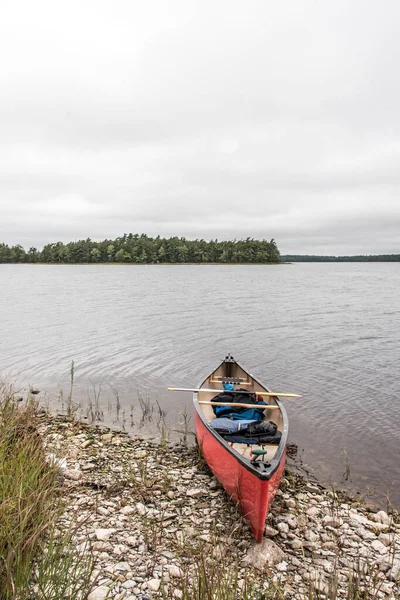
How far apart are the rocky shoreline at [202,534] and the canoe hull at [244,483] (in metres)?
0.21

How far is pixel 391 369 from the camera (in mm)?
16797

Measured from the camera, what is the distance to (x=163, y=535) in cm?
568

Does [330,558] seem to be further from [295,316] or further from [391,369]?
[295,316]

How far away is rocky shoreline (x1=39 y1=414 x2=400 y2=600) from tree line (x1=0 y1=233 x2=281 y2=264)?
159776 mm

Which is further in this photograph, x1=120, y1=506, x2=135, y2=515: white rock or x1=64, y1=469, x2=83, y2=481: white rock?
x1=64, y1=469, x2=83, y2=481: white rock

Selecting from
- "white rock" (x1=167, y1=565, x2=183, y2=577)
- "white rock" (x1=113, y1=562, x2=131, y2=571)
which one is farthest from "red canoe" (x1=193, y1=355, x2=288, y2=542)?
"white rock" (x1=113, y1=562, x2=131, y2=571)

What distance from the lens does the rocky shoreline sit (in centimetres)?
464

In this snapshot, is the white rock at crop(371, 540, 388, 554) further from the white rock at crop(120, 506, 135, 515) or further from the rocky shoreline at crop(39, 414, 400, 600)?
the white rock at crop(120, 506, 135, 515)

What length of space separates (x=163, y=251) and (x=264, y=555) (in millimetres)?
165453

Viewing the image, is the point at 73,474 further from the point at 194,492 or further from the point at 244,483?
the point at 244,483

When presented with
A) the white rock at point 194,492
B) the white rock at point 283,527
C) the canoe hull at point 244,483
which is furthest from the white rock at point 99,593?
the white rock at point 283,527

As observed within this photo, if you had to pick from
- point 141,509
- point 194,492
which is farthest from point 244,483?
point 141,509

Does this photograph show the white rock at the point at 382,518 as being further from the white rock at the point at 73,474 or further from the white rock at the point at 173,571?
the white rock at the point at 73,474

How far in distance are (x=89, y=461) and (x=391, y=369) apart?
13.5 meters
